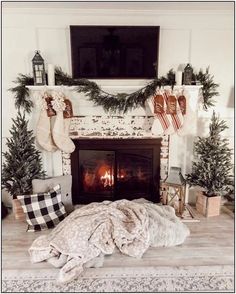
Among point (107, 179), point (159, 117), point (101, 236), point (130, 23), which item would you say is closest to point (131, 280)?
point (101, 236)

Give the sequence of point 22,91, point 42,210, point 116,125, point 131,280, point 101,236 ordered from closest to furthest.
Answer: point 131,280, point 101,236, point 42,210, point 22,91, point 116,125

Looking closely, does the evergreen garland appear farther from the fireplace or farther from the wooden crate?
the wooden crate

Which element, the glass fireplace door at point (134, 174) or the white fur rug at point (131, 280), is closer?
the white fur rug at point (131, 280)

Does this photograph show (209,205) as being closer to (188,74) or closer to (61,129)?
(188,74)

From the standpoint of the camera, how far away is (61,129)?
9.72 feet

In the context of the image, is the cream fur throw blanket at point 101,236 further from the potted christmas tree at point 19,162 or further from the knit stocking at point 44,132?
the knit stocking at point 44,132

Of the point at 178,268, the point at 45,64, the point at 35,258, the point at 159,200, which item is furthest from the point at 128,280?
the point at 45,64

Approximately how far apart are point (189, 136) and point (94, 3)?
66.3 inches

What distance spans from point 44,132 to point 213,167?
1799 mm

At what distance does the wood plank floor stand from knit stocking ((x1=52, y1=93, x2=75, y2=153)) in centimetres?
88

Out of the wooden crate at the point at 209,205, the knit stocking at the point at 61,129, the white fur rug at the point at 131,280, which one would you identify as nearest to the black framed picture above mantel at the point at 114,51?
the knit stocking at the point at 61,129

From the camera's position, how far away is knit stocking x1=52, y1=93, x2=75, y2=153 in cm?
287

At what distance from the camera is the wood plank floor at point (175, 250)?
227 centimetres

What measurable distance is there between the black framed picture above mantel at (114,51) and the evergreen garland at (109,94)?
95mm
